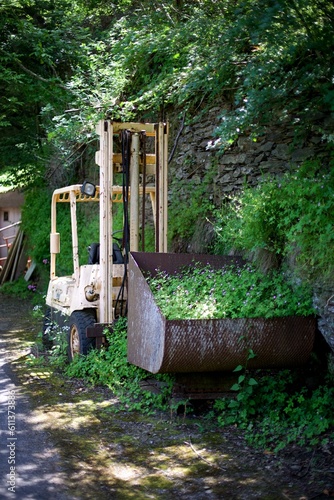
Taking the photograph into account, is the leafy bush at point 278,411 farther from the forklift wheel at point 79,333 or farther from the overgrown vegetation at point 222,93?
the forklift wheel at point 79,333

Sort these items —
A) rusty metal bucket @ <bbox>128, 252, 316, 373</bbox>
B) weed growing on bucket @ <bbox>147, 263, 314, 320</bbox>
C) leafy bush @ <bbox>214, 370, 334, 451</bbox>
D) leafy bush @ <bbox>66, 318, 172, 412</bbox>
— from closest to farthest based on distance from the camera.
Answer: leafy bush @ <bbox>214, 370, 334, 451</bbox> → rusty metal bucket @ <bbox>128, 252, 316, 373</bbox> → weed growing on bucket @ <bbox>147, 263, 314, 320</bbox> → leafy bush @ <bbox>66, 318, 172, 412</bbox>

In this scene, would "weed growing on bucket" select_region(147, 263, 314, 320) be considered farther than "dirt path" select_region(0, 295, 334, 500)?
Yes

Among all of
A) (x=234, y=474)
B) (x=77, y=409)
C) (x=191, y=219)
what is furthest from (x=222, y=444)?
(x=191, y=219)

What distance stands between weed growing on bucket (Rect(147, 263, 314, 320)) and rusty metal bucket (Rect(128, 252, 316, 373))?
0.25 feet

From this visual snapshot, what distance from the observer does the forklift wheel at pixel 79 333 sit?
673 cm

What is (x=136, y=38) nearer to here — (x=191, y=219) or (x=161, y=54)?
(x=161, y=54)

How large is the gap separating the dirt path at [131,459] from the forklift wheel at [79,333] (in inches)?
26.8

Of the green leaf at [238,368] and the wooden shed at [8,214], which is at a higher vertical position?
the wooden shed at [8,214]

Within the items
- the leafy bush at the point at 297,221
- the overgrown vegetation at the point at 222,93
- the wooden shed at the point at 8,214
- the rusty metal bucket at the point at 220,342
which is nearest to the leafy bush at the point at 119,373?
the overgrown vegetation at the point at 222,93

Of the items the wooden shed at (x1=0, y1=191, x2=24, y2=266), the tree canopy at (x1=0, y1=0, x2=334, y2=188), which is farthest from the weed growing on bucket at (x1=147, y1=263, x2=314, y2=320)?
the wooden shed at (x1=0, y1=191, x2=24, y2=266)

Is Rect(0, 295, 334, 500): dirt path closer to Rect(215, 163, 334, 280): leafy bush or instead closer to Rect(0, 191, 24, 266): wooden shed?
Rect(215, 163, 334, 280): leafy bush

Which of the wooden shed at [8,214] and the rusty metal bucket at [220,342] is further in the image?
the wooden shed at [8,214]

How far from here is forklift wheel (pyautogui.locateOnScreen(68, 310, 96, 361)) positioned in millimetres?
6727

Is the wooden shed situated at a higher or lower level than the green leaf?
higher
